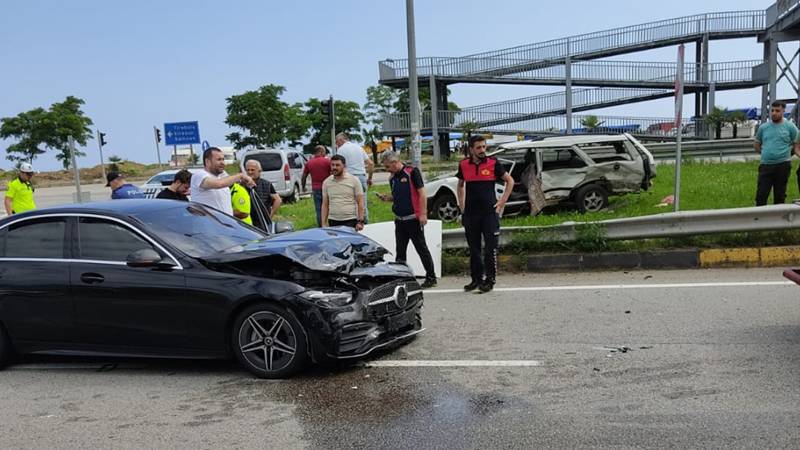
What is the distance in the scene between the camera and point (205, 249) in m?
5.48

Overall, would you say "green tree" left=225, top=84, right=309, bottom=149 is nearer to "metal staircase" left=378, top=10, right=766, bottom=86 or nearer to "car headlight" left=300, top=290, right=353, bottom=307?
"metal staircase" left=378, top=10, right=766, bottom=86

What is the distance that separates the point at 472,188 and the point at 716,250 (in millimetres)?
3366

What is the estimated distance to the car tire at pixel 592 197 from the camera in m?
11.9

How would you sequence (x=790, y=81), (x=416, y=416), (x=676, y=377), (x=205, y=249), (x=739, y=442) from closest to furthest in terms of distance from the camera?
(x=739, y=442)
(x=416, y=416)
(x=676, y=377)
(x=205, y=249)
(x=790, y=81)

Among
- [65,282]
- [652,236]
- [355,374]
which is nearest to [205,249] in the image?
[65,282]

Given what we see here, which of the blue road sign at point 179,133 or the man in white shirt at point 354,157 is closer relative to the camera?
the man in white shirt at point 354,157

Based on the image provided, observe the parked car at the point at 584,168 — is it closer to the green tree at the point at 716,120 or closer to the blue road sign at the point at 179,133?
the green tree at the point at 716,120

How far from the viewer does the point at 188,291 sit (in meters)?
5.19

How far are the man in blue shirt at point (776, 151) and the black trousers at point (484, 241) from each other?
4.72 meters

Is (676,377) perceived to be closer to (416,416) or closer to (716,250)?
(416,416)

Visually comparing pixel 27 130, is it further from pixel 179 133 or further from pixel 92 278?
pixel 92 278

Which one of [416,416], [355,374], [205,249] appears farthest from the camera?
[205,249]

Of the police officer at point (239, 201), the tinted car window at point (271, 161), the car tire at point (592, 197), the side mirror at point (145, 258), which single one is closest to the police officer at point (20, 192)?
the police officer at point (239, 201)

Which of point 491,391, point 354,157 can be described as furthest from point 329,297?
point 354,157
